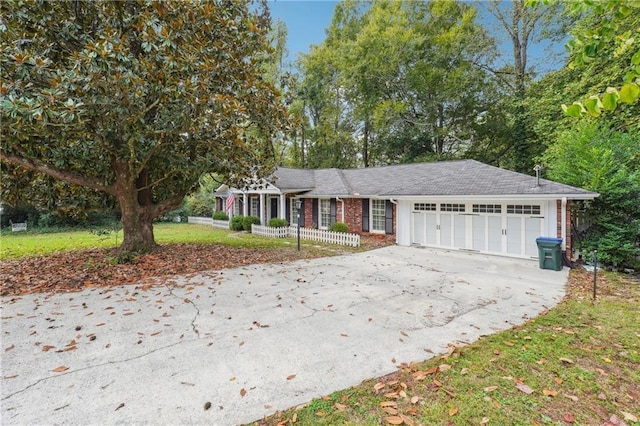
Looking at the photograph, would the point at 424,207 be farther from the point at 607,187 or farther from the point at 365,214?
the point at 607,187

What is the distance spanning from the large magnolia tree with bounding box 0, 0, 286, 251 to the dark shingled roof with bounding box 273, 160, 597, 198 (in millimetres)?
3746

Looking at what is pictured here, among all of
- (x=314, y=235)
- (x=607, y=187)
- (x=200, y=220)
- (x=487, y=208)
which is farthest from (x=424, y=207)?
(x=200, y=220)

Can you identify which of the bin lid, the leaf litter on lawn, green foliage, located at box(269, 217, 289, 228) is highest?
green foliage, located at box(269, 217, 289, 228)

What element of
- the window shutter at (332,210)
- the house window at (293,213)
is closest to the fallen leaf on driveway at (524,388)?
the window shutter at (332,210)

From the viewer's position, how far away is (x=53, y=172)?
8453 millimetres

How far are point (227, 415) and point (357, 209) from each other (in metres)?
13.9

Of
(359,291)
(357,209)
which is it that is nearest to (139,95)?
(359,291)

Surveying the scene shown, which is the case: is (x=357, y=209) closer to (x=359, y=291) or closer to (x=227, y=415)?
(x=359, y=291)

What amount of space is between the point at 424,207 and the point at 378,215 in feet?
10.5

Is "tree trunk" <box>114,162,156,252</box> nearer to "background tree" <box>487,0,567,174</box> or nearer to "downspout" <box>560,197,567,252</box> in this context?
"downspout" <box>560,197,567,252</box>

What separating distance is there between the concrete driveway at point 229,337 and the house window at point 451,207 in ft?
13.3

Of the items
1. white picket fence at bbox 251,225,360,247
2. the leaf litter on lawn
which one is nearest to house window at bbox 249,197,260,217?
white picket fence at bbox 251,225,360,247

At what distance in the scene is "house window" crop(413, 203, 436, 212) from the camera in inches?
493

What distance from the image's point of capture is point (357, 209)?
16281 millimetres
